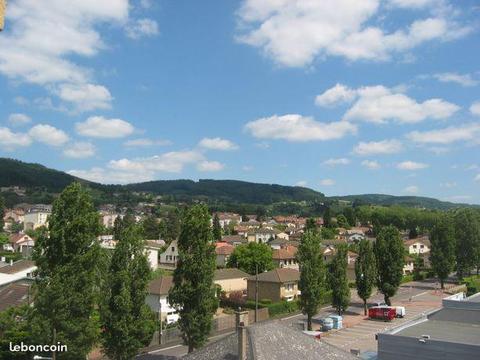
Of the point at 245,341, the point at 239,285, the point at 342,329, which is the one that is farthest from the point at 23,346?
the point at 239,285

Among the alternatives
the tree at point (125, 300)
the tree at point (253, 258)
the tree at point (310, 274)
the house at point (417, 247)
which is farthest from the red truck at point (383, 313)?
the house at point (417, 247)

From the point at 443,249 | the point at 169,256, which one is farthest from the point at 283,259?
the point at 443,249

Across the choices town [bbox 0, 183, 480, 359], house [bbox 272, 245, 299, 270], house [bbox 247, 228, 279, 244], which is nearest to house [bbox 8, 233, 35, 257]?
town [bbox 0, 183, 480, 359]

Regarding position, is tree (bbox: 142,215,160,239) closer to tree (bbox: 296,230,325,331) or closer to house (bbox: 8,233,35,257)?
house (bbox: 8,233,35,257)

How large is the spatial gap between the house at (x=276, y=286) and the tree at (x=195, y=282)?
86.3ft

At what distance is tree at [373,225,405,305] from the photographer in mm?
48375

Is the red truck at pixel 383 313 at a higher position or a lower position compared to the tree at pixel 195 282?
lower

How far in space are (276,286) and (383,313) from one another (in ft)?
42.0

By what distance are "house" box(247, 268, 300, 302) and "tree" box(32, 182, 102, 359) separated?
3259cm

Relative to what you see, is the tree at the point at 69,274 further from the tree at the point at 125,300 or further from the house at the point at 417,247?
the house at the point at 417,247

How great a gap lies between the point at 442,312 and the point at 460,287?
3601cm

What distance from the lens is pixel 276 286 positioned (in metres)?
52.7

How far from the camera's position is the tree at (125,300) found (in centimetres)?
2352

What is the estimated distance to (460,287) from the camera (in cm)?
6156
